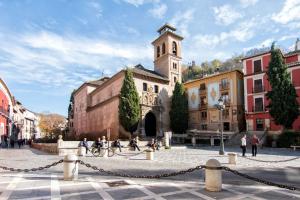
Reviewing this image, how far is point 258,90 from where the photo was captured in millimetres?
38594

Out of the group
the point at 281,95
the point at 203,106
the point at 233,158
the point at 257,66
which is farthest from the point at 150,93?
the point at 233,158

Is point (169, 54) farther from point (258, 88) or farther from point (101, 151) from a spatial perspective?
point (101, 151)

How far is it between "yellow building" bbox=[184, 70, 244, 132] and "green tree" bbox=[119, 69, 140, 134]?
39.8 ft

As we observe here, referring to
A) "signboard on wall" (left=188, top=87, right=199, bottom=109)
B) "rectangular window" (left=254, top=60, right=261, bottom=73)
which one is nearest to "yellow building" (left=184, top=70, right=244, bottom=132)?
"signboard on wall" (left=188, top=87, right=199, bottom=109)

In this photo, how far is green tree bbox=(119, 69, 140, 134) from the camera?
3612 cm

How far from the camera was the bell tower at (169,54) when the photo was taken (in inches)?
1789

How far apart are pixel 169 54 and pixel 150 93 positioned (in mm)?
8139

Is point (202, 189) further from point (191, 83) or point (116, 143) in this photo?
point (191, 83)

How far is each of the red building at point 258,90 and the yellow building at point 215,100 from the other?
2.03 metres

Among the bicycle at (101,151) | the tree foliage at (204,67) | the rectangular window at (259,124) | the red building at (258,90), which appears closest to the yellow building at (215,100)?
the red building at (258,90)

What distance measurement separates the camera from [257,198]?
7438 millimetres

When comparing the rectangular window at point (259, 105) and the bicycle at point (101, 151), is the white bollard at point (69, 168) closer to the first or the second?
the bicycle at point (101, 151)

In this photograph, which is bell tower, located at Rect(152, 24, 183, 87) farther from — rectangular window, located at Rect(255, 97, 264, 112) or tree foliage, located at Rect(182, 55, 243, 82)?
tree foliage, located at Rect(182, 55, 243, 82)

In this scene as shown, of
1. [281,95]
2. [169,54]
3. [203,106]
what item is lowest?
[203,106]
